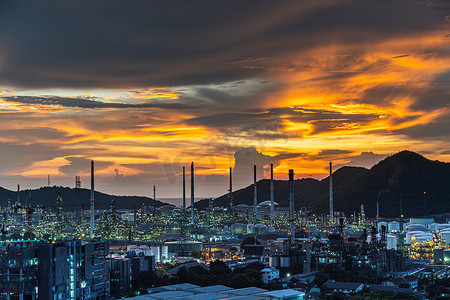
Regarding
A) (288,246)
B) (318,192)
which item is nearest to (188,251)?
(288,246)

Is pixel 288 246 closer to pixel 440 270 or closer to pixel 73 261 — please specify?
pixel 440 270

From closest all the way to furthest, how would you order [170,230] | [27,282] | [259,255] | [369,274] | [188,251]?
[27,282], [369,274], [259,255], [188,251], [170,230]

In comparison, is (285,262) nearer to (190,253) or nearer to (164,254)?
(164,254)

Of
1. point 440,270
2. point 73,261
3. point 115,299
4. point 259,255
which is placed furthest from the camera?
point 259,255

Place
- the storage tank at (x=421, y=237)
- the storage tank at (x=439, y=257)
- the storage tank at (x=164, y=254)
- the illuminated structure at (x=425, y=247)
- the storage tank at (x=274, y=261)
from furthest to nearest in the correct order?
the storage tank at (x=421, y=237), the illuminated structure at (x=425, y=247), the storage tank at (x=439, y=257), the storage tank at (x=164, y=254), the storage tank at (x=274, y=261)

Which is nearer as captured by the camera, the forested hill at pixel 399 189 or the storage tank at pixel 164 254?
the storage tank at pixel 164 254

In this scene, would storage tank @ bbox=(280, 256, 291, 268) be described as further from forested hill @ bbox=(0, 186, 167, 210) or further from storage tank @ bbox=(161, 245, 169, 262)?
forested hill @ bbox=(0, 186, 167, 210)

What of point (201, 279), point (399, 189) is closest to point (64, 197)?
point (399, 189)

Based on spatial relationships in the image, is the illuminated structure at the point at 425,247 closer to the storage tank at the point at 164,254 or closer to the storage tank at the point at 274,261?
the storage tank at the point at 274,261

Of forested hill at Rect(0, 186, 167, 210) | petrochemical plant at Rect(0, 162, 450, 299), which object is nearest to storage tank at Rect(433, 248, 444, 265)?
petrochemical plant at Rect(0, 162, 450, 299)

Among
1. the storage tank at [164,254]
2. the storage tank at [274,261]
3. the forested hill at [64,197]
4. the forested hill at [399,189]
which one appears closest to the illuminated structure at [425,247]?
the storage tank at [274,261]

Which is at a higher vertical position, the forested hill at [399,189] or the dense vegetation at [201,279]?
the forested hill at [399,189]
